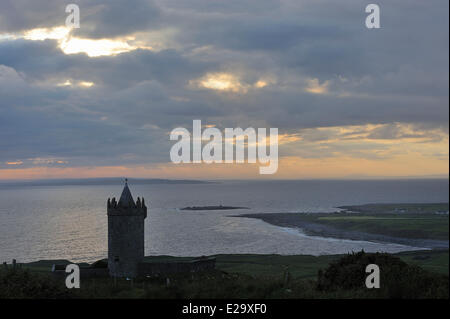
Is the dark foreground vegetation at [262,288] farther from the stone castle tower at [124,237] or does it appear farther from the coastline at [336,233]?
the coastline at [336,233]

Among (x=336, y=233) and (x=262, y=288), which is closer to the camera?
(x=262, y=288)

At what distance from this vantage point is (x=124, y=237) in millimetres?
38094

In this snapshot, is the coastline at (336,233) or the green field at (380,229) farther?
the green field at (380,229)

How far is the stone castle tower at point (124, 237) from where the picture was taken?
3800cm

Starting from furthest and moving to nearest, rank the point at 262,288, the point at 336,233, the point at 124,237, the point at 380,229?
the point at 336,233, the point at 380,229, the point at 124,237, the point at 262,288

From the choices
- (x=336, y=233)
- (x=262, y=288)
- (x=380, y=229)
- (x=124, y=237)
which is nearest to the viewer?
(x=262, y=288)

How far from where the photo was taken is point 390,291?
54.2 ft

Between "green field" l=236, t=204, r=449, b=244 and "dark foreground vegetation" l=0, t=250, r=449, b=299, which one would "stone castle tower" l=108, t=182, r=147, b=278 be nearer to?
"dark foreground vegetation" l=0, t=250, r=449, b=299

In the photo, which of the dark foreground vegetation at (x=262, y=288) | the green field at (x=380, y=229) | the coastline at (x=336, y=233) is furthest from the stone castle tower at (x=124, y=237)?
the green field at (x=380, y=229)

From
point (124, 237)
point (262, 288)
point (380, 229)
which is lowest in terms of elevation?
point (380, 229)

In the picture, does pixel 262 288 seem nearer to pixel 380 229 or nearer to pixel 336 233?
pixel 336 233

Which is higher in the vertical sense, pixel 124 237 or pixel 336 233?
pixel 124 237

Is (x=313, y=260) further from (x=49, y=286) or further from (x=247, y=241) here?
(x=49, y=286)

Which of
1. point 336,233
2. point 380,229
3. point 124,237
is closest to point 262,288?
point 124,237
